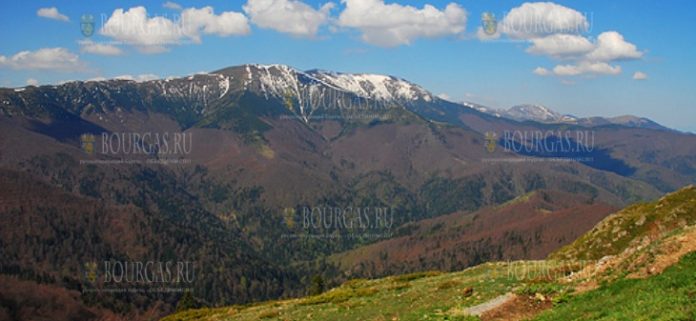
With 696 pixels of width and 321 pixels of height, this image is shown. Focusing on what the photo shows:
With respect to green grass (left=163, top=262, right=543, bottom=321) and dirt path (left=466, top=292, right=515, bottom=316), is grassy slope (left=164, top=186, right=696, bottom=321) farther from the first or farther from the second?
dirt path (left=466, top=292, right=515, bottom=316)

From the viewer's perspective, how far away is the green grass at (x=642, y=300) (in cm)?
2393

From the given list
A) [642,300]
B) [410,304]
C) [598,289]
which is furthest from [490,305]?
[410,304]

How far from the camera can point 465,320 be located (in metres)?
32.4

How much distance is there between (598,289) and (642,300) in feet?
20.1

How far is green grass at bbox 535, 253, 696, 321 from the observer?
2393 centimetres

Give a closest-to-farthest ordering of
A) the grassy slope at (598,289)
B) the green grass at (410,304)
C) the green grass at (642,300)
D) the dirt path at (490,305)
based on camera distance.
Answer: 1. the green grass at (642,300)
2. the grassy slope at (598,289)
3. the dirt path at (490,305)
4. the green grass at (410,304)

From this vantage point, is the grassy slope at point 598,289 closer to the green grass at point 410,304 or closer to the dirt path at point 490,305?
the green grass at point 410,304

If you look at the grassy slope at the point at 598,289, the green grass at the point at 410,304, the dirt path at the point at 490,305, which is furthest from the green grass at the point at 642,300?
the green grass at the point at 410,304

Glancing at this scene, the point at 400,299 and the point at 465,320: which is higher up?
the point at 465,320

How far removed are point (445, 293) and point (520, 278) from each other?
6.75 metres

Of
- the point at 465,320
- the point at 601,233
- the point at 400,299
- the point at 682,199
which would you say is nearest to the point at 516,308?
the point at 465,320

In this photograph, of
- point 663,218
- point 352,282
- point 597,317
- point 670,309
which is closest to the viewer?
point 670,309

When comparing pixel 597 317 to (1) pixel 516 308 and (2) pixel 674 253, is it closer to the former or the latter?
(1) pixel 516 308

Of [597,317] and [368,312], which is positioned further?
[368,312]
